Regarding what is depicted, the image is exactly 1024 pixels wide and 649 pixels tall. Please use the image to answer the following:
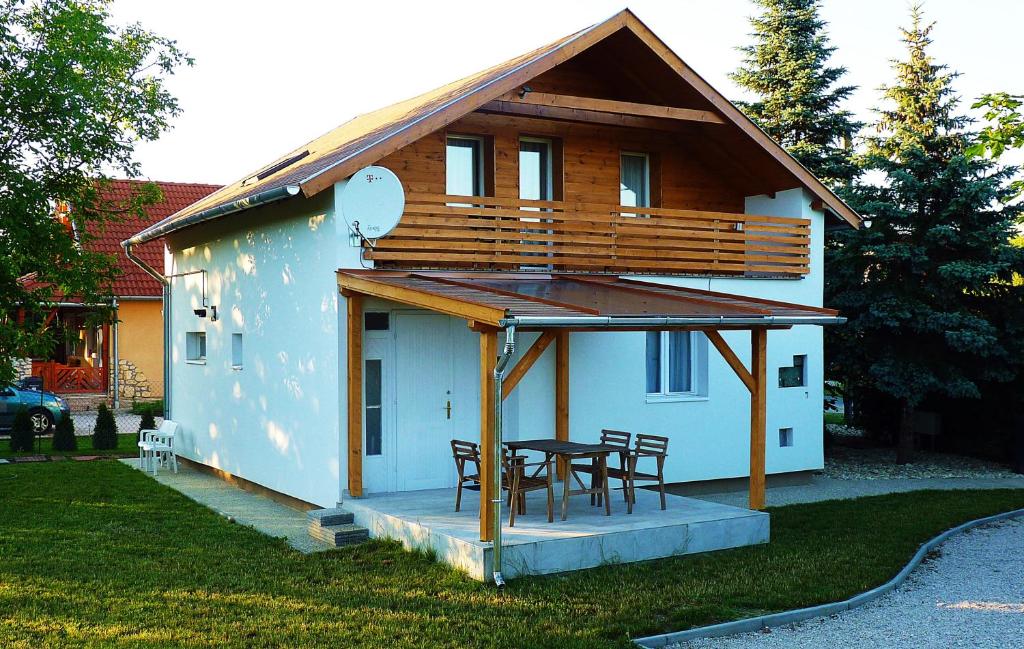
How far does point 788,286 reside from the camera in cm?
1455

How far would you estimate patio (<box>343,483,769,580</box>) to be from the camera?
8836 mm

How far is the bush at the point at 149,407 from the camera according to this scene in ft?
76.1

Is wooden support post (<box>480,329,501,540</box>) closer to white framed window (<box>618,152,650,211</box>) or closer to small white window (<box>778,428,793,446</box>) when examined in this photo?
white framed window (<box>618,152,650,211</box>)

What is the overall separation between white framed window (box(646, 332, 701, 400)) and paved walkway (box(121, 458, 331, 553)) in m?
5.08

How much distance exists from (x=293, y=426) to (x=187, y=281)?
514 cm

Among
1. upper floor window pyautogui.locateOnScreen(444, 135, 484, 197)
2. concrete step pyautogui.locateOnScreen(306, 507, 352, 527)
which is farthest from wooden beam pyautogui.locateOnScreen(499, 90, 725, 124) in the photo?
Result: concrete step pyautogui.locateOnScreen(306, 507, 352, 527)

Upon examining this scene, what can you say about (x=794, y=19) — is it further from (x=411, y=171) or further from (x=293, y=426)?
(x=293, y=426)

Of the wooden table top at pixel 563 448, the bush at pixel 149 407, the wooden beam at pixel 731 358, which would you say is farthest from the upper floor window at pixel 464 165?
the bush at pixel 149 407

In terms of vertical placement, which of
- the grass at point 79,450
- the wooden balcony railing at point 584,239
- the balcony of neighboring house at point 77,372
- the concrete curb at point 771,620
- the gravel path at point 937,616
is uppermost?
the wooden balcony railing at point 584,239

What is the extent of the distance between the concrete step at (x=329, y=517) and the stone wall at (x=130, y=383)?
1824 centimetres

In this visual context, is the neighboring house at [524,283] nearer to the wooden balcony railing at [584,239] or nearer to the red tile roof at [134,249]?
Result: the wooden balcony railing at [584,239]

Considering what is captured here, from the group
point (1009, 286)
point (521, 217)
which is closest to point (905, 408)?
point (1009, 286)

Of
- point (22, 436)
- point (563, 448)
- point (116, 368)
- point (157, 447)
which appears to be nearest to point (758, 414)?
point (563, 448)

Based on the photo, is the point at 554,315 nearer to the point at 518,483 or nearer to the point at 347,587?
the point at 518,483
